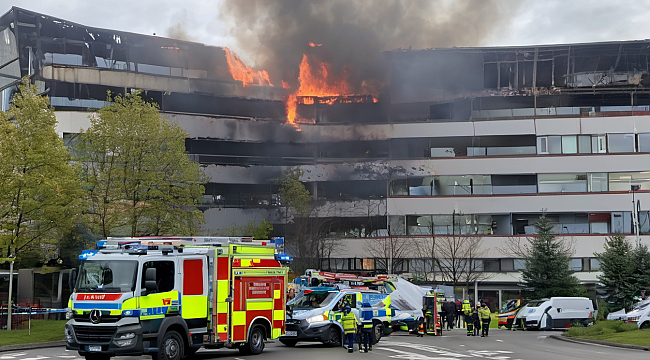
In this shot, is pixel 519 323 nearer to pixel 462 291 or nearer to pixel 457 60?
pixel 462 291

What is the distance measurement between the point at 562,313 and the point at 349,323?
749 inches

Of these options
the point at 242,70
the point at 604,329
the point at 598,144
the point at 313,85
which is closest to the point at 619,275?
the point at 604,329

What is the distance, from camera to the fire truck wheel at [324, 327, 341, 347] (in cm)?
2169

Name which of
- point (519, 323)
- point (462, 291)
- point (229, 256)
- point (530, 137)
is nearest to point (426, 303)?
point (519, 323)

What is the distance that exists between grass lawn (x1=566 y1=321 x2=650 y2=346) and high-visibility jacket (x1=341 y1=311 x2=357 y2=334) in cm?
982

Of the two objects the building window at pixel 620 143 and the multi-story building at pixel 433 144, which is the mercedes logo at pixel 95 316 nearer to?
the multi-story building at pixel 433 144

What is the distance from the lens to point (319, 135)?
5703 centimetres

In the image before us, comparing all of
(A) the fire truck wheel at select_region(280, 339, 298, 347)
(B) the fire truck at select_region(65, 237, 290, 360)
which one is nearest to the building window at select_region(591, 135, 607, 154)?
(A) the fire truck wheel at select_region(280, 339, 298, 347)

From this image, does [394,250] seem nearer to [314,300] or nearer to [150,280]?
[314,300]

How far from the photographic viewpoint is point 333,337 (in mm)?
21938

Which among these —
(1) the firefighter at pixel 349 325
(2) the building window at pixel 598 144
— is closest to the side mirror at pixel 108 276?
(1) the firefighter at pixel 349 325

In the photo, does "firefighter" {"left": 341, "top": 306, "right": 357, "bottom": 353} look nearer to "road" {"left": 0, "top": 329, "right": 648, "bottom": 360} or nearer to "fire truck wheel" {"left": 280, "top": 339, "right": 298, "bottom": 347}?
"road" {"left": 0, "top": 329, "right": 648, "bottom": 360}

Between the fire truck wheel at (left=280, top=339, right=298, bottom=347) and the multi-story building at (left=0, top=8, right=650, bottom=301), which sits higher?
the multi-story building at (left=0, top=8, right=650, bottom=301)

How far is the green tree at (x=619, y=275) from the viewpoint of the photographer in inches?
1519
